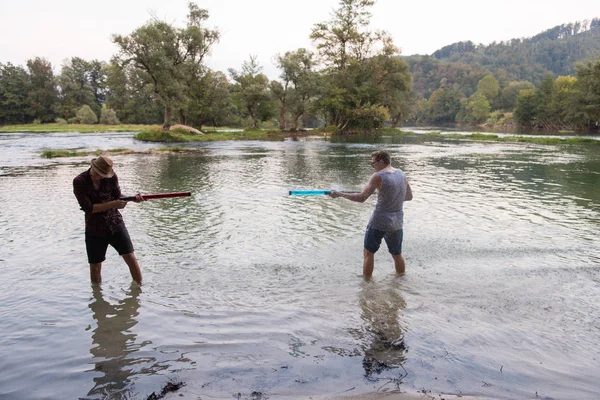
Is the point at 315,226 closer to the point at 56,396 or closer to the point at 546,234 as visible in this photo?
the point at 546,234

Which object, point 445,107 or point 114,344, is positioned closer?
point 114,344

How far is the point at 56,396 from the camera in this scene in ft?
14.5

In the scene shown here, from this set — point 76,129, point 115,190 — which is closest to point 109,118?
point 76,129

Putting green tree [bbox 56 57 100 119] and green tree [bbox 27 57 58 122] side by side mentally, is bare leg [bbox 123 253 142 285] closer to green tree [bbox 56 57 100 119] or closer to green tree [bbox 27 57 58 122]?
green tree [bbox 56 57 100 119]

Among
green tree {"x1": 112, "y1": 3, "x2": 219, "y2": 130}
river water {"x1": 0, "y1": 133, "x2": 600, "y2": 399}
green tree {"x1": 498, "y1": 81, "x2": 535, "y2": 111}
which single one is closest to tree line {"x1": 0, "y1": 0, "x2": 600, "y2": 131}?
green tree {"x1": 112, "y1": 3, "x2": 219, "y2": 130}

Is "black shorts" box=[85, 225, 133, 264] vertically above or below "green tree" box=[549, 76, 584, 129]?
below

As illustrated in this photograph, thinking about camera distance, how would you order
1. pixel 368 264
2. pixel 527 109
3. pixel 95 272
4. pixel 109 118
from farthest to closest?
pixel 527 109, pixel 109 118, pixel 368 264, pixel 95 272

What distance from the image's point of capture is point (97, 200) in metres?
6.92

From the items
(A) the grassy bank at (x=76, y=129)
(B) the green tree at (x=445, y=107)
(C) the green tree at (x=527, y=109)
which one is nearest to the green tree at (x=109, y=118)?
(A) the grassy bank at (x=76, y=129)

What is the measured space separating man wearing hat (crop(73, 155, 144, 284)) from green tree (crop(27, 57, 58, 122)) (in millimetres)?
117213

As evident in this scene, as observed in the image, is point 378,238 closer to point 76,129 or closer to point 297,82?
point 297,82

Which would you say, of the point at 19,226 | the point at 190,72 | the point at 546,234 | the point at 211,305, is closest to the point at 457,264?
the point at 546,234

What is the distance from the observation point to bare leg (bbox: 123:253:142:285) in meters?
7.38

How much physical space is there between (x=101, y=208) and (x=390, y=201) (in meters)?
5.09
